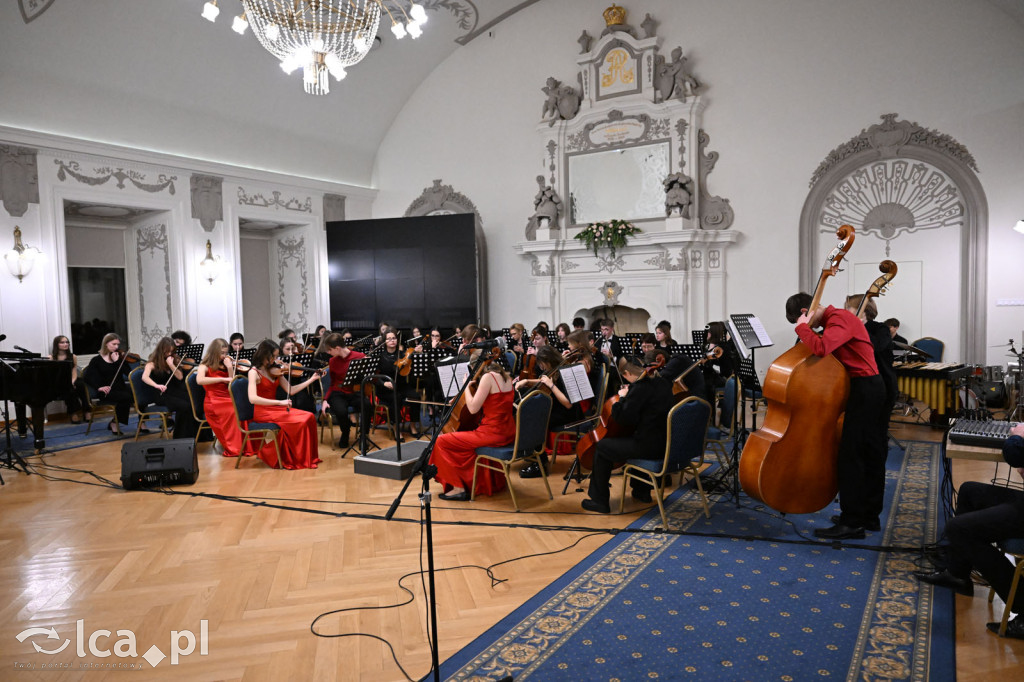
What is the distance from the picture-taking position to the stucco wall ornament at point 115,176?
31.7 feet

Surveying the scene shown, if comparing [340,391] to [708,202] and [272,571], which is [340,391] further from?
[708,202]

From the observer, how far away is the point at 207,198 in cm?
1143

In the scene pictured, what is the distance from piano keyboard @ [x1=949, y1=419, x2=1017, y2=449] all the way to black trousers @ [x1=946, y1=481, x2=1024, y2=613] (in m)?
0.25

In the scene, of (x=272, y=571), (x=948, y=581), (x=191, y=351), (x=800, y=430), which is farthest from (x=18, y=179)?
(x=948, y=581)

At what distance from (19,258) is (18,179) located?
111 cm

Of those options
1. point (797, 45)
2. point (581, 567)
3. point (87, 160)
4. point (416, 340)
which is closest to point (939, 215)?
point (797, 45)

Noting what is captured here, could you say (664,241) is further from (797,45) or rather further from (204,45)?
(204,45)

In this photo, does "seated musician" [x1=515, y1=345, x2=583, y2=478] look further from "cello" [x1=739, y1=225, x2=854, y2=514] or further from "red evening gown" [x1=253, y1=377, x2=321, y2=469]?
"red evening gown" [x1=253, y1=377, x2=321, y2=469]

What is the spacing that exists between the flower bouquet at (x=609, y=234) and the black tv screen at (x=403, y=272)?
7.26 feet

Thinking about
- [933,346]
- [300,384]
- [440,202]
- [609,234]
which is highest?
[440,202]

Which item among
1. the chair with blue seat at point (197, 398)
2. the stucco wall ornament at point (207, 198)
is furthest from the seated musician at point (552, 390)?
the stucco wall ornament at point (207, 198)

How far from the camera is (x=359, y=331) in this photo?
13008 millimetres

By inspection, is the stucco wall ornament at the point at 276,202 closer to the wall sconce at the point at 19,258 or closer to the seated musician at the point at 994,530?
the wall sconce at the point at 19,258

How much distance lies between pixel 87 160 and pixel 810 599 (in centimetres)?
1106
